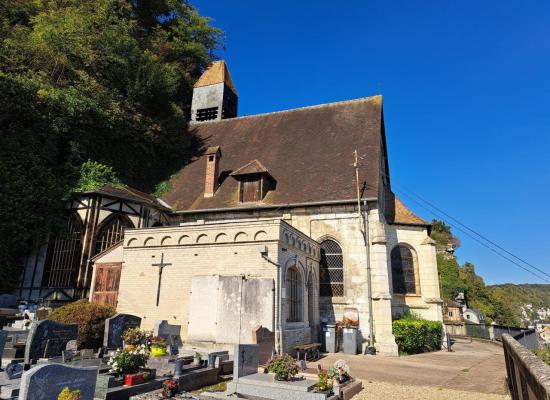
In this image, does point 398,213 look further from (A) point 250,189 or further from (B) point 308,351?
(B) point 308,351

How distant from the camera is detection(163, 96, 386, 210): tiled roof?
18.5 meters

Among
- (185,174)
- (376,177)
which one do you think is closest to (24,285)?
(185,174)

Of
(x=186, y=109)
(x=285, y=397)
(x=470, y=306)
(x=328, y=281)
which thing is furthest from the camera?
(x=470, y=306)

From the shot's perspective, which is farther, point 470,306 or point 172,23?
point 470,306

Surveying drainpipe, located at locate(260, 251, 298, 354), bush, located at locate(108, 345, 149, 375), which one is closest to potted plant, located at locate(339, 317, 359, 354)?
drainpipe, located at locate(260, 251, 298, 354)

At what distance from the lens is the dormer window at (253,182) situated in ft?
62.2

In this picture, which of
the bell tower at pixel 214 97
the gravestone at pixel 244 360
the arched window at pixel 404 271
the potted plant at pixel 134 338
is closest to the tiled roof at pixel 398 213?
the arched window at pixel 404 271

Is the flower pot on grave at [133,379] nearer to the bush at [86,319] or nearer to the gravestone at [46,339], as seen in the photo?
the gravestone at [46,339]

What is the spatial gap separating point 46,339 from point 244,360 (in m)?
5.26

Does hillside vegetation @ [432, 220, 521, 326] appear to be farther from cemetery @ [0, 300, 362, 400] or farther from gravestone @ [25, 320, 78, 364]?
gravestone @ [25, 320, 78, 364]

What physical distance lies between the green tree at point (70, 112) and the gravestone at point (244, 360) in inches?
542

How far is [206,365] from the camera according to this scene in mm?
9906

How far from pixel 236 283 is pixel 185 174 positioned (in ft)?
40.3

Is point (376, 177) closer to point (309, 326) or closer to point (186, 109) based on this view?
point (309, 326)
